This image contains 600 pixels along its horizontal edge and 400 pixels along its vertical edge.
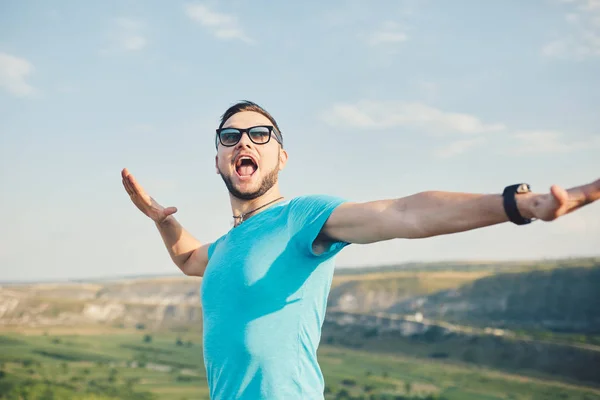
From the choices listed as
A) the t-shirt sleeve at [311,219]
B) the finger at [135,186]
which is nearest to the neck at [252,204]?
the t-shirt sleeve at [311,219]

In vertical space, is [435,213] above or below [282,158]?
below

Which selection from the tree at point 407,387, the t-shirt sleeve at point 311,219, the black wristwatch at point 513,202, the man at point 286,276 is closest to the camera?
the black wristwatch at point 513,202

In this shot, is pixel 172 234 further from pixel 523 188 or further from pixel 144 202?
pixel 523 188

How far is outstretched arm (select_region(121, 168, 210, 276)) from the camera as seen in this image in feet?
17.7

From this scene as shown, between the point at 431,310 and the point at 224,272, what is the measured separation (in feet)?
→ 250

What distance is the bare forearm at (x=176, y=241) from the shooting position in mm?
5598

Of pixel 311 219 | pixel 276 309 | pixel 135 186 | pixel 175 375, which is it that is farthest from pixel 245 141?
pixel 175 375

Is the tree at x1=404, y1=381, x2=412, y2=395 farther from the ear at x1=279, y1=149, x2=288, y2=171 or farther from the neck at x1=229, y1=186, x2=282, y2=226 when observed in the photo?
the neck at x1=229, y1=186, x2=282, y2=226

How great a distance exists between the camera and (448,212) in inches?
109

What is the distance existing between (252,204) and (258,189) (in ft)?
0.34

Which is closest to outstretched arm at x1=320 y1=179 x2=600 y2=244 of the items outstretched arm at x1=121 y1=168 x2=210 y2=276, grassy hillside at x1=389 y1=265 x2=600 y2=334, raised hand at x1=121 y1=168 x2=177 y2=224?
outstretched arm at x1=121 y1=168 x2=210 y2=276

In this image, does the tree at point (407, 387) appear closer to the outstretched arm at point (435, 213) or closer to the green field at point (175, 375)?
the green field at point (175, 375)

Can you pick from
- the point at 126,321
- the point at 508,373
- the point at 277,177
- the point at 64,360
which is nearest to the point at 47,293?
the point at 126,321

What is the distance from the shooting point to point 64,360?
2365 inches
